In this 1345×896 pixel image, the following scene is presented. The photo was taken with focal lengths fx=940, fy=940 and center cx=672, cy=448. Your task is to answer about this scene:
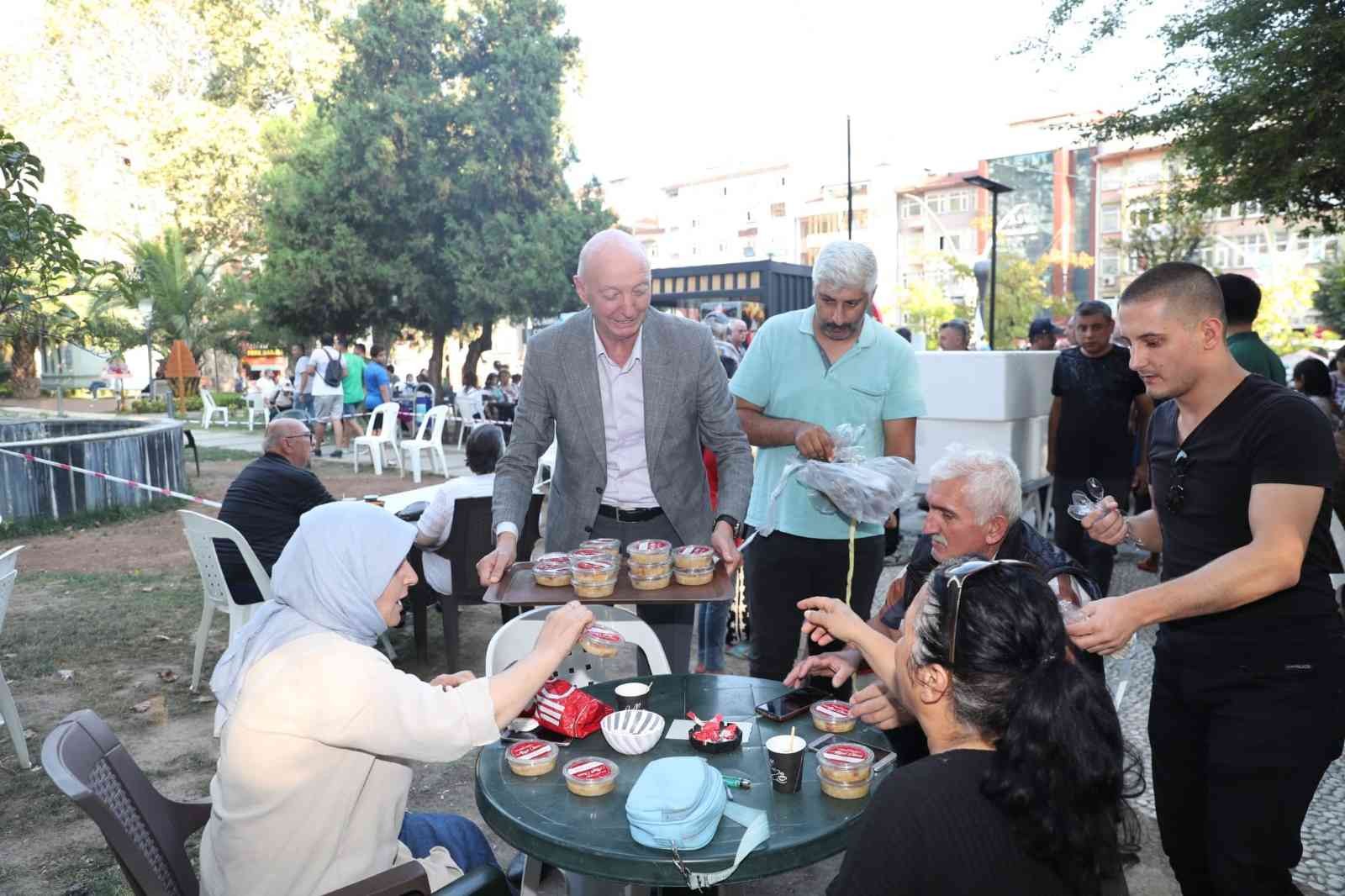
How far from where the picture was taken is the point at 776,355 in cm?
380

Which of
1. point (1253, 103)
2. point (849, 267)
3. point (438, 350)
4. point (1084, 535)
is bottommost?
point (1084, 535)

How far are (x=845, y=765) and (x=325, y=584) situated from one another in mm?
1241

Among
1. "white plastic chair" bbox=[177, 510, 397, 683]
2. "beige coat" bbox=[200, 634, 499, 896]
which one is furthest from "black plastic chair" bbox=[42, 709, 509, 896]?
"white plastic chair" bbox=[177, 510, 397, 683]

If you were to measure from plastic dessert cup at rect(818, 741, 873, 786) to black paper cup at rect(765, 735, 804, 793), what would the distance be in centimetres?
6

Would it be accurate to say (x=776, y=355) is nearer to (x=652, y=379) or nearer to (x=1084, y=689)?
(x=652, y=379)

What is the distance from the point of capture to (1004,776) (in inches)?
55.7

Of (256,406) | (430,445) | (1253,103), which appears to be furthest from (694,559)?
(256,406)

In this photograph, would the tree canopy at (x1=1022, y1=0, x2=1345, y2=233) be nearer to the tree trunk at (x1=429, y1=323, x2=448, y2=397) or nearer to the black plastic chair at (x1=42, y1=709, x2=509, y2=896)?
the black plastic chair at (x1=42, y1=709, x2=509, y2=896)

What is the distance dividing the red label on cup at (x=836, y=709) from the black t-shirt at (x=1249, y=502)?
844 millimetres

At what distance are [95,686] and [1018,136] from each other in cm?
6035

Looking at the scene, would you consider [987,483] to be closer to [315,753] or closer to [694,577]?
[694,577]

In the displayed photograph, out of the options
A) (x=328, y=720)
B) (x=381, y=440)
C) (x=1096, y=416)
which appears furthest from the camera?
(x=381, y=440)

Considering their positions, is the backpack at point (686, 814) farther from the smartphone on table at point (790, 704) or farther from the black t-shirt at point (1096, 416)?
the black t-shirt at point (1096, 416)

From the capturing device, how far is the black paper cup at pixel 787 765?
2152 millimetres
